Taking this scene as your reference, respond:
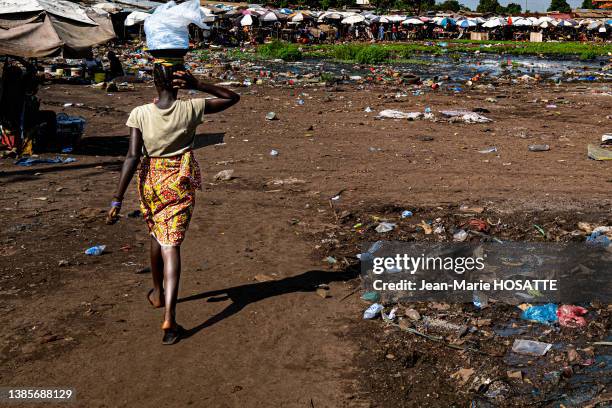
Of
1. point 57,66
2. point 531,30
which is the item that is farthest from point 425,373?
point 531,30

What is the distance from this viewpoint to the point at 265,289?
13.1ft

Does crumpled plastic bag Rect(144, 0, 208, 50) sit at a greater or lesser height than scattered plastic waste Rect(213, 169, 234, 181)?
greater

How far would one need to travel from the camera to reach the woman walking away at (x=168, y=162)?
3.14 metres

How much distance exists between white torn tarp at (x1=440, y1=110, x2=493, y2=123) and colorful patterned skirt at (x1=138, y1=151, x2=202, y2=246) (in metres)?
7.61

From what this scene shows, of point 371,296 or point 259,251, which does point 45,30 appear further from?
point 371,296

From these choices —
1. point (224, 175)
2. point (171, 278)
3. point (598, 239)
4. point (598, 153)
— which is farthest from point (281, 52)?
point (171, 278)

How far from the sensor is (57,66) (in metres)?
17.9

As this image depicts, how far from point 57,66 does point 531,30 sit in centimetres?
3994

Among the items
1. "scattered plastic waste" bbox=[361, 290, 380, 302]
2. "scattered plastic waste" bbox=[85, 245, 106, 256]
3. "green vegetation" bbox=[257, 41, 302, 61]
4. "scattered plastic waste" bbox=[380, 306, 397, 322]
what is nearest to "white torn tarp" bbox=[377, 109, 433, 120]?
"scattered plastic waste" bbox=[85, 245, 106, 256]

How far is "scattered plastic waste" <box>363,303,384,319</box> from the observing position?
11.8ft

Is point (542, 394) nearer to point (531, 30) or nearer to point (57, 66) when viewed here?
point (57, 66)

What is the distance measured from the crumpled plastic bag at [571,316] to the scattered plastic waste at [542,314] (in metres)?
0.03
